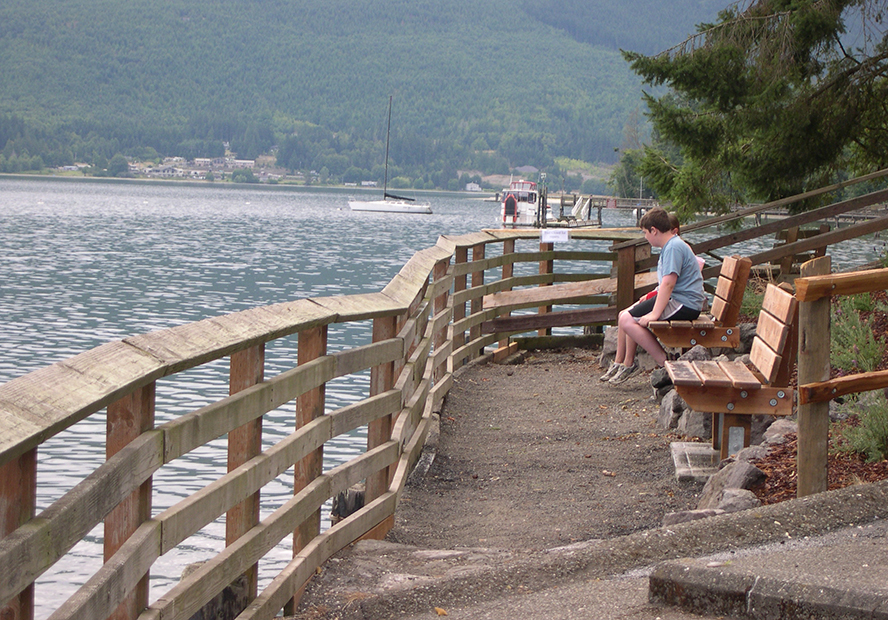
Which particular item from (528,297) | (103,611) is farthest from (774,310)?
(528,297)

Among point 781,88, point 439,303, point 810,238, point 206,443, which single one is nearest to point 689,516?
point 206,443

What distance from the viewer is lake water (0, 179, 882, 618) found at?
970 cm

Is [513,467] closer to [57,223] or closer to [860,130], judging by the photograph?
[860,130]

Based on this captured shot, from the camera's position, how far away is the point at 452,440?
25.0 feet

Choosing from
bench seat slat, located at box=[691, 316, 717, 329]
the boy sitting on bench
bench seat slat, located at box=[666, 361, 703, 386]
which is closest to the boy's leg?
the boy sitting on bench

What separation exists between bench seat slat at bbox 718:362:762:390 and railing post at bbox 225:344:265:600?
277cm

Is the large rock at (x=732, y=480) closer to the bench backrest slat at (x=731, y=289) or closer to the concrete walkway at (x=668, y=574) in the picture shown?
the concrete walkway at (x=668, y=574)

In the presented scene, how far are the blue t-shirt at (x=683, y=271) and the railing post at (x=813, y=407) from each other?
11.0 ft

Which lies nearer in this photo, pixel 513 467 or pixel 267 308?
pixel 267 308

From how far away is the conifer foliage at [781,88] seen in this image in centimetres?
1294

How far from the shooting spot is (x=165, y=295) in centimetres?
3116

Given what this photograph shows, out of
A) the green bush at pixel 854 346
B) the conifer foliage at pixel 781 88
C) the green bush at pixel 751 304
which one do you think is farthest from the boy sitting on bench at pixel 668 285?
the conifer foliage at pixel 781 88

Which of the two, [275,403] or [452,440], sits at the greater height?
[275,403]

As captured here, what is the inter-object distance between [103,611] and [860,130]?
13.1 meters
